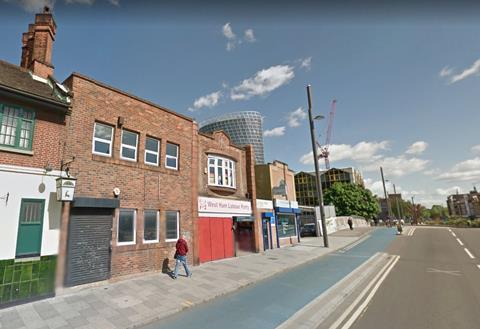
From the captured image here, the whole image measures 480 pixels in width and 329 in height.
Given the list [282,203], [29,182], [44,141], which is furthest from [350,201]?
[29,182]

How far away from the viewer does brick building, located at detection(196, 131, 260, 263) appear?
14.2 m

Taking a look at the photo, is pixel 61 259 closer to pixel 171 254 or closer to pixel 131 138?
pixel 171 254

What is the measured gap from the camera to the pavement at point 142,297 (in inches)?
243

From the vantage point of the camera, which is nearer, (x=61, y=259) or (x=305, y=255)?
(x=61, y=259)

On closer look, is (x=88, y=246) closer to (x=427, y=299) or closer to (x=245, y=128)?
(x=427, y=299)

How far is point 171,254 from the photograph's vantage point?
11641mm

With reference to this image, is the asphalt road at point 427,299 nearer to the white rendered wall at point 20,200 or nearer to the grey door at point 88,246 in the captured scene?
the grey door at point 88,246

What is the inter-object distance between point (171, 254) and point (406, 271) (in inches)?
426

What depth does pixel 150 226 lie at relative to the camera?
36.6 feet

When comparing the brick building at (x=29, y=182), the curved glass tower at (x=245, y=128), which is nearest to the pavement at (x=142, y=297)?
the brick building at (x=29, y=182)

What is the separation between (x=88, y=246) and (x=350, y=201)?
155ft

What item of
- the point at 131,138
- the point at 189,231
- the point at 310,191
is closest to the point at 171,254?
the point at 189,231

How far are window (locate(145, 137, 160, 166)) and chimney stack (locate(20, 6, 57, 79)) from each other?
4.71 metres

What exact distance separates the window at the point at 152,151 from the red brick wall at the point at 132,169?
239 millimetres
